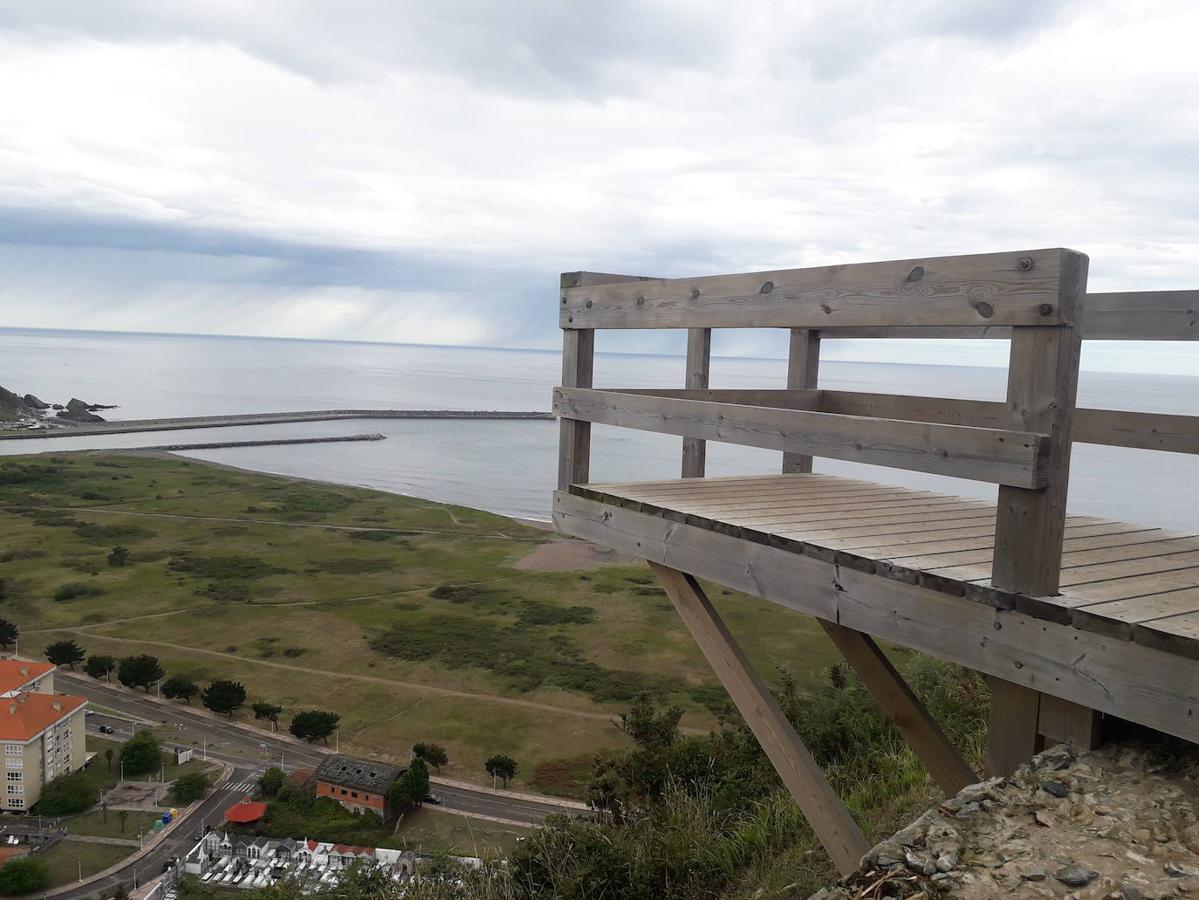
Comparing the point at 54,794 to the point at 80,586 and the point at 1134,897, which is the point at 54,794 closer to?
the point at 80,586

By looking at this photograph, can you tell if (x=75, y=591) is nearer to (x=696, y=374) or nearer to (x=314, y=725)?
(x=314, y=725)

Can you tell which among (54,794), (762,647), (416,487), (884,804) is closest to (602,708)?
(762,647)

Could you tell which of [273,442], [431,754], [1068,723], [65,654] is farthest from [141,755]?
[273,442]

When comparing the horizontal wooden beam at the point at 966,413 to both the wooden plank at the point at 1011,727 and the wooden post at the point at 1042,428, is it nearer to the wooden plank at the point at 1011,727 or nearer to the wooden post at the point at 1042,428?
the wooden post at the point at 1042,428

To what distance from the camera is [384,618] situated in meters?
39.2

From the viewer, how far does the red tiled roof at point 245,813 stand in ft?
Result: 83.4

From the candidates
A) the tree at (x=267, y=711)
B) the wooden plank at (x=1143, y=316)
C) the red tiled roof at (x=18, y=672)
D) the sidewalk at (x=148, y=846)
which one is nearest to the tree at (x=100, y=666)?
the red tiled roof at (x=18, y=672)

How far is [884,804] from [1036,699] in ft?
9.96

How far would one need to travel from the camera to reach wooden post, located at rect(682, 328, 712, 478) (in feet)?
20.6

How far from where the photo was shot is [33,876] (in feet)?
75.4

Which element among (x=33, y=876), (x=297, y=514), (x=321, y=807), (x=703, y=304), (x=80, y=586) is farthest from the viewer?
(x=297, y=514)

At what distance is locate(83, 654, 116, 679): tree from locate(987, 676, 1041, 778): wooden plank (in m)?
37.9

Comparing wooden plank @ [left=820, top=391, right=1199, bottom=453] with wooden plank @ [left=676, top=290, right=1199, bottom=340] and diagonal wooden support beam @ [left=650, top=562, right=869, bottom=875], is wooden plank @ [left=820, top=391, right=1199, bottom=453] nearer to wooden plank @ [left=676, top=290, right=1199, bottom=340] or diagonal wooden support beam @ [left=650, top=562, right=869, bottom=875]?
wooden plank @ [left=676, top=290, right=1199, bottom=340]

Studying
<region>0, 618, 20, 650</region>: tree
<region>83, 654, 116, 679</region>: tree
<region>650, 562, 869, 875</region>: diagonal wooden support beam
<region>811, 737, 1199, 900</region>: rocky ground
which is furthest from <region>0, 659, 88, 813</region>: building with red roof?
<region>811, 737, 1199, 900</region>: rocky ground
